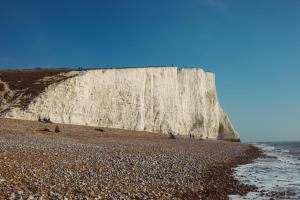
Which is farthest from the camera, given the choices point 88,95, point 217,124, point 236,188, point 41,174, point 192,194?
point 217,124

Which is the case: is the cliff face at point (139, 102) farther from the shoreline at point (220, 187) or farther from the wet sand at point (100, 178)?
the shoreline at point (220, 187)

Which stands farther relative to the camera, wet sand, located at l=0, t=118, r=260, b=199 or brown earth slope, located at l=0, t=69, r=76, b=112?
brown earth slope, located at l=0, t=69, r=76, b=112

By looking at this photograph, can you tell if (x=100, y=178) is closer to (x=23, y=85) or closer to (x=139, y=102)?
(x=23, y=85)

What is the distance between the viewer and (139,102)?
5409 cm

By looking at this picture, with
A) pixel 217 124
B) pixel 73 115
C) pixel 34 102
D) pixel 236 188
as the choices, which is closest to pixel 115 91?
pixel 73 115

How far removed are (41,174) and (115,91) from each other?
3999 centimetres

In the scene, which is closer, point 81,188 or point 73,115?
point 81,188

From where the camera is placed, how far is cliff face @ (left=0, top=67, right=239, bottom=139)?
132 feet

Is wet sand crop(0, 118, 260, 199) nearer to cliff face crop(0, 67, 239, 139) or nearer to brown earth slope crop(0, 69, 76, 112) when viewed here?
cliff face crop(0, 67, 239, 139)

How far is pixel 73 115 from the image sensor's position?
4128 cm

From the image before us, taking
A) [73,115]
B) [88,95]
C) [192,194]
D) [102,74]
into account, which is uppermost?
[102,74]

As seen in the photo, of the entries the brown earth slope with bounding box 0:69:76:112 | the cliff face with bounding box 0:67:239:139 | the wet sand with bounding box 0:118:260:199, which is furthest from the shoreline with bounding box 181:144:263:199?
the brown earth slope with bounding box 0:69:76:112

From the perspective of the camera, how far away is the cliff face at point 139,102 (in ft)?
132

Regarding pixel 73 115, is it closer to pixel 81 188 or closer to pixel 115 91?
pixel 115 91
